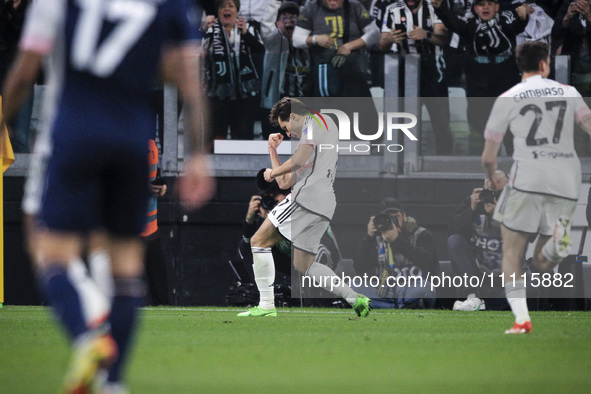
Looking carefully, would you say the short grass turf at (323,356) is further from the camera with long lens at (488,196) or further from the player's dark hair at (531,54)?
the camera with long lens at (488,196)

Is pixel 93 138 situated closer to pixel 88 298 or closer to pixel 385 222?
pixel 88 298

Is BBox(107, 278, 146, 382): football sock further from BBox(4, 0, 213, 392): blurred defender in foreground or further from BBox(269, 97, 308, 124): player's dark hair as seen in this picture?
BBox(269, 97, 308, 124): player's dark hair

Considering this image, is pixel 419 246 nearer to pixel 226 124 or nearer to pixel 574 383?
pixel 226 124

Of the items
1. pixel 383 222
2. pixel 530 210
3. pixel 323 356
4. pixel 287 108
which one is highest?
pixel 287 108

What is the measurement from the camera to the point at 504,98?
7906 millimetres

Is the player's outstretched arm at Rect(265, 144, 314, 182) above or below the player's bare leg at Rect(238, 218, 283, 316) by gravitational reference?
above

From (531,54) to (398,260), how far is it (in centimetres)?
478

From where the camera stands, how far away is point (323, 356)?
19.4ft

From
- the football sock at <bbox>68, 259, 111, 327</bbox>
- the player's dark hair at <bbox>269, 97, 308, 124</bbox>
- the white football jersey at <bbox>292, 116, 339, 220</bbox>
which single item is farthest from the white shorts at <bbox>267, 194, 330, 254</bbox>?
the football sock at <bbox>68, 259, 111, 327</bbox>

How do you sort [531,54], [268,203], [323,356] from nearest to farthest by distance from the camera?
1. [323,356]
2. [531,54]
3. [268,203]

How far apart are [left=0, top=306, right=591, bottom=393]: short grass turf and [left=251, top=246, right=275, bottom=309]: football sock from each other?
0.86 meters

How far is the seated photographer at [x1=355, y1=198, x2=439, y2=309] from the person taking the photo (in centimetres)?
1227

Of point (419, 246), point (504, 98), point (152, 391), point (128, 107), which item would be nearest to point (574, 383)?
point (152, 391)

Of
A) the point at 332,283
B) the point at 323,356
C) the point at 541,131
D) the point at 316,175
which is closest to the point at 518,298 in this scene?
the point at 541,131
